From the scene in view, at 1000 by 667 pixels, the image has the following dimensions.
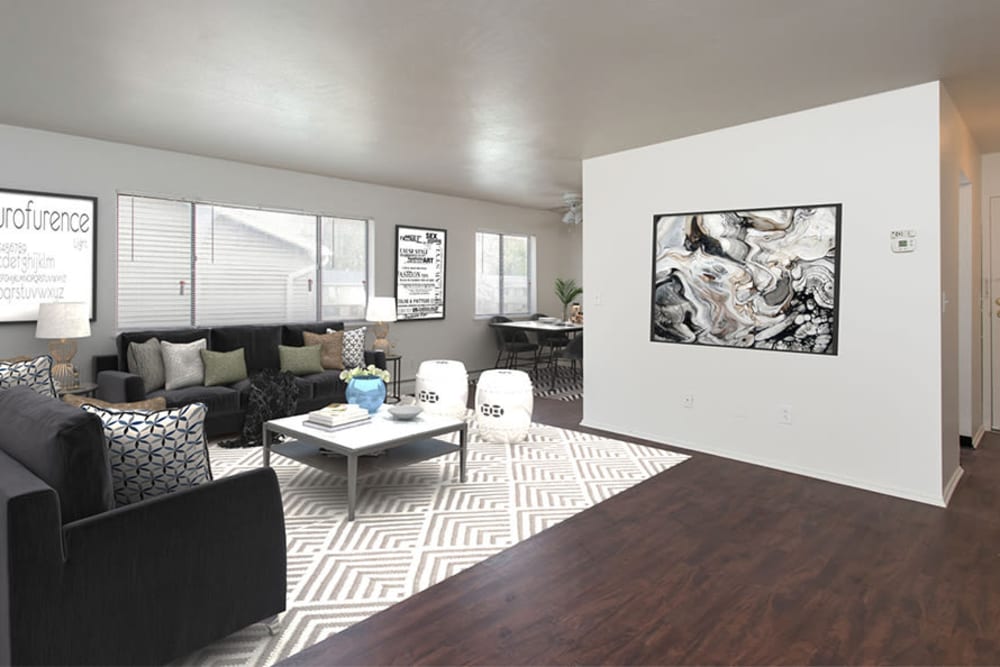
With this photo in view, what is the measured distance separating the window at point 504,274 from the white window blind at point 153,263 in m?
3.70

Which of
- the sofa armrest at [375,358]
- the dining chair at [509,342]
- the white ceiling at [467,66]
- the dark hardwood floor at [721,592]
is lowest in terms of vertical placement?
the dark hardwood floor at [721,592]

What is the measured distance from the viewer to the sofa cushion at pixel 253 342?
536cm

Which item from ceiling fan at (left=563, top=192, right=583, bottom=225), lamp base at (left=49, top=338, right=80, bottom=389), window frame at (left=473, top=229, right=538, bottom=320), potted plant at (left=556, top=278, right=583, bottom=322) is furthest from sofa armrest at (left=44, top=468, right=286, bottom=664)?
potted plant at (left=556, top=278, right=583, bottom=322)

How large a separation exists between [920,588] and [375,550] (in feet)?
7.77

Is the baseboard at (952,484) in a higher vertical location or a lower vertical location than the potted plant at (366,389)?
lower

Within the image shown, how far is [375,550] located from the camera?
286 centimetres

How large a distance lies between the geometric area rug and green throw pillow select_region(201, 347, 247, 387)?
29.5 inches

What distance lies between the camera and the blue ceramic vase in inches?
153

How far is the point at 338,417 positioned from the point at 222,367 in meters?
1.96

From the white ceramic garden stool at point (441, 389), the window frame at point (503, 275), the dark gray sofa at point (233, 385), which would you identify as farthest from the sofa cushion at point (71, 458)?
the window frame at point (503, 275)

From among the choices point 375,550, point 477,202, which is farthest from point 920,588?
point 477,202

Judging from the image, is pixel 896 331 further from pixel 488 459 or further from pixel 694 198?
pixel 488 459

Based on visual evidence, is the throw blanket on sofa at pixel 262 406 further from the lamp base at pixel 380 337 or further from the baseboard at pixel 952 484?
the baseboard at pixel 952 484

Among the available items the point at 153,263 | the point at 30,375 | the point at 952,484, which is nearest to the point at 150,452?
the point at 30,375
